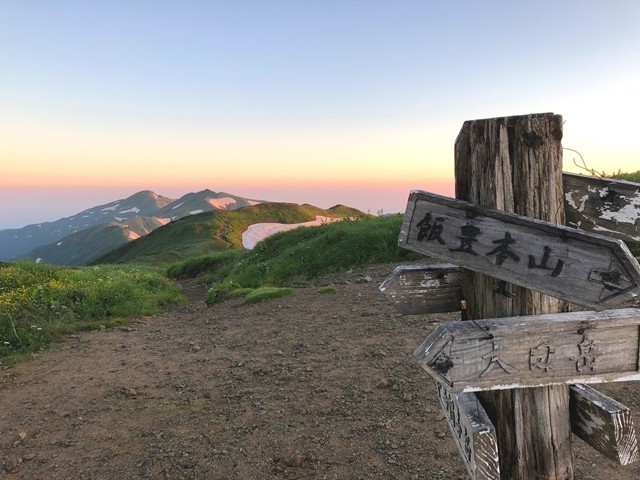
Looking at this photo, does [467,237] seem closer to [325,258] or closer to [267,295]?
[267,295]

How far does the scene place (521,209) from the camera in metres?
2.15

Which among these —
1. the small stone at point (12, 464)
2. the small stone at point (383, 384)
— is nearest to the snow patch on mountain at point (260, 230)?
the small stone at point (383, 384)

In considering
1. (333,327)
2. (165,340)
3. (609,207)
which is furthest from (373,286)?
(609,207)

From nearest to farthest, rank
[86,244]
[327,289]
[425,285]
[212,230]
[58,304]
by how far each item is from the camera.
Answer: [425,285] < [58,304] < [327,289] < [212,230] < [86,244]

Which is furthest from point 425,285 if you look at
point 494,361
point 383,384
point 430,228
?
point 383,384

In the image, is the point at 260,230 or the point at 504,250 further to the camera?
the point at 260,230

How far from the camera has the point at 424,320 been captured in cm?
813

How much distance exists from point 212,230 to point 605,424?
179 feet

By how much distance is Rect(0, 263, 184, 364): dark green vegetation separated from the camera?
8570mm

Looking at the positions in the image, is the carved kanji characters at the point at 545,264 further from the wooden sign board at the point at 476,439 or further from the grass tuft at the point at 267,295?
the grass tuft at the point at 267,295

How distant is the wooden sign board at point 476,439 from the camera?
6.53 ft

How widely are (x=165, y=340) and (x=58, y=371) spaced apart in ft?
6.98

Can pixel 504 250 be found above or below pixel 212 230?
above

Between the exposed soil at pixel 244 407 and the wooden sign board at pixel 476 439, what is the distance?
2.26m
